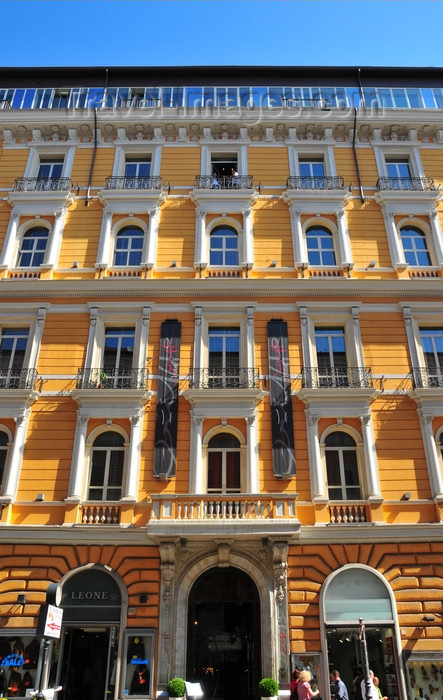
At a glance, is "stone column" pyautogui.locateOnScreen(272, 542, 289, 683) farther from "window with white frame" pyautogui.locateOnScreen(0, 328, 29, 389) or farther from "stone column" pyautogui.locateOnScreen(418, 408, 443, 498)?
"window with white frame" pyautogui.locateOnScreen(0, 328, 29, 389)

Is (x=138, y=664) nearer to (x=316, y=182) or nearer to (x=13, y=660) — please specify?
(x=13, y=660)

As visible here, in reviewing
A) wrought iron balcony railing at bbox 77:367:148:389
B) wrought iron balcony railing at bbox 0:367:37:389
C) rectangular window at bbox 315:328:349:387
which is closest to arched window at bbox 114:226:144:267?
wrought iron balcony railing at bbox 77:367:148:389

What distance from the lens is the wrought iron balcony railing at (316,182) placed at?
24.2 metres

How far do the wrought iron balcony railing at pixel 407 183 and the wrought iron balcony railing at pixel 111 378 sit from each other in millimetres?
13145

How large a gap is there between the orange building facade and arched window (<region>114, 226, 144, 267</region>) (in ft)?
0.51

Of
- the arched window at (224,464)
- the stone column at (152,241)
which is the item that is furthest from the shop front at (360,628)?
the stone column at (152,241)

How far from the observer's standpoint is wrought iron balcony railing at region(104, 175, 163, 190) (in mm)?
24375

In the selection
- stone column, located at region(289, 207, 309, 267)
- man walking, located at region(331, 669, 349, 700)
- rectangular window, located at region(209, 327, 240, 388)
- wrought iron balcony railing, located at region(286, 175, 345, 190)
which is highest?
wrought iron balcony railing, located at region(286, 175, 345, 190)

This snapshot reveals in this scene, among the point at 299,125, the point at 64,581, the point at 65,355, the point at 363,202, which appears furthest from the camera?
the point at 299,125

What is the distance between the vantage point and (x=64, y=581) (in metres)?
17.0

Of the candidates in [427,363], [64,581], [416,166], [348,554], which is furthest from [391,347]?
[64,581]

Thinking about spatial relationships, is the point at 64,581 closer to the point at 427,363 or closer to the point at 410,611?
the point at 410,611

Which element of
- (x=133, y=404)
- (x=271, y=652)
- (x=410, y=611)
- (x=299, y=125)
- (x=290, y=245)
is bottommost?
(x=271, y=652)

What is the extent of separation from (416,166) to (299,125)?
5.53 metres
